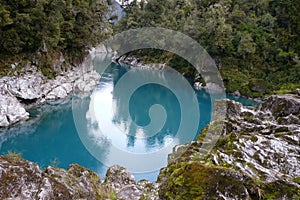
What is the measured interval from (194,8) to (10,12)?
1312 inches

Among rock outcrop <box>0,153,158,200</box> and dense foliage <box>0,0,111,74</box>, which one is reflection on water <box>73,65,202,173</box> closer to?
dense foliage <box>0,0,111,74</box>

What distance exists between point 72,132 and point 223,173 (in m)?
17.1

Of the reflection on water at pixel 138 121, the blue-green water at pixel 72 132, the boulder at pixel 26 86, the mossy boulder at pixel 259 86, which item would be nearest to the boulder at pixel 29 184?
the blue-green water at pixel 72 132

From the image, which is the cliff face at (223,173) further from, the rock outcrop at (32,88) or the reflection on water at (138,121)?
the rock outcrop at (32,88)

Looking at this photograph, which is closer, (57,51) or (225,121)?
(225,121)

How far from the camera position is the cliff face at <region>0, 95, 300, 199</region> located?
465 centimetres

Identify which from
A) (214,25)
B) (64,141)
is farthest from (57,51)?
(214,25)

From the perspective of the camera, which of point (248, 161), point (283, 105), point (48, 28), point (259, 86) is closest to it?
point (248, 161)

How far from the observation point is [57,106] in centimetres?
2455

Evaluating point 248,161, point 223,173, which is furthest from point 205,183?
point 248,161

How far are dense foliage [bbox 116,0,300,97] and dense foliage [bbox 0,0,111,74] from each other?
14.6 meters

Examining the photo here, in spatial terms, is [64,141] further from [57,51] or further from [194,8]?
[194,8]

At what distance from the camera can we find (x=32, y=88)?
2284 cm

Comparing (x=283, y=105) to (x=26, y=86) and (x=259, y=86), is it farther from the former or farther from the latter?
(x=259, y=86)
